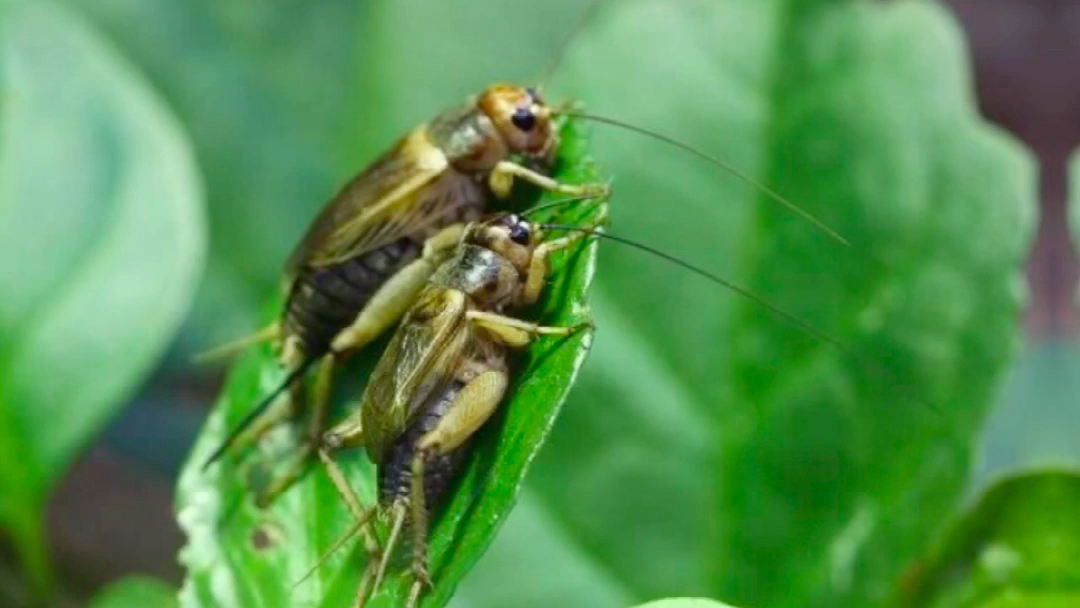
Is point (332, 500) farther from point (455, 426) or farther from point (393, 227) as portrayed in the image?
point (393, 227)

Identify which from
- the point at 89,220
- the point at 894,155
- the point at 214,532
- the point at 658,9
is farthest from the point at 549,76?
the point at 214,532

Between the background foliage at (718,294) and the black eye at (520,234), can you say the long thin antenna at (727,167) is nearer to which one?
the background foliage at (718,294)

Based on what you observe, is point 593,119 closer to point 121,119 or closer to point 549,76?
point 549,76

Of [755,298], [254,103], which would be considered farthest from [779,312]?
[254,103]

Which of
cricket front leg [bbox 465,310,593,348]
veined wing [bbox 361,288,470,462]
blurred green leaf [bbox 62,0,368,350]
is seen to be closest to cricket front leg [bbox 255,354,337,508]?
veined wing [bbox 361,288,470,462]

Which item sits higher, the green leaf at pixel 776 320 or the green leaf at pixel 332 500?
the green leaf at pixel 332 500

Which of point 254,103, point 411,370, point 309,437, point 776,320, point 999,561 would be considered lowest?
point 999,561

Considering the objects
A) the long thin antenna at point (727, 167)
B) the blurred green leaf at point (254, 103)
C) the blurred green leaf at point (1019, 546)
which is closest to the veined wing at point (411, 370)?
the long thin antenna at point (727, 167)
